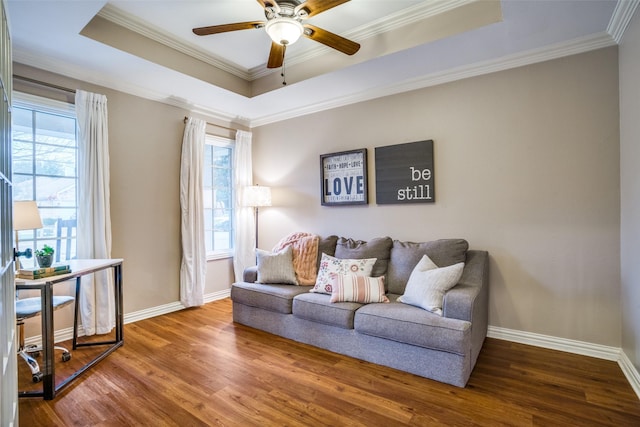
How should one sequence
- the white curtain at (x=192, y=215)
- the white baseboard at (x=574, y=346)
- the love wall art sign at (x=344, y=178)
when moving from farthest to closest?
the white curtain at (x=192, y=215) < the love wall art sign at (x=344, y=178) < the white baseboard at (x=574, y=346)

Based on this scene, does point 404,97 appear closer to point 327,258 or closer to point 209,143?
point 327,258

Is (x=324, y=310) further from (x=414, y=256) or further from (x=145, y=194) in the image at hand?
(x=145, y=194)

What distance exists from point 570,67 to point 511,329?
2288 millimetres

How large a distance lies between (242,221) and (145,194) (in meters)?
1.31

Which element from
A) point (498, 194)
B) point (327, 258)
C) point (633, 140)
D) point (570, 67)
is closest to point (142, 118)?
point (327, 258)

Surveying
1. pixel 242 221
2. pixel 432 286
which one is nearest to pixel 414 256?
pixel 432 286

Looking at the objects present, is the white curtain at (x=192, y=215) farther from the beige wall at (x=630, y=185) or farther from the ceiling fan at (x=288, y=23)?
the beige wall at (x=630, y=185)

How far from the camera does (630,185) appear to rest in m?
2.23

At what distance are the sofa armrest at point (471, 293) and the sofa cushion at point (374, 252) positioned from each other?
733 millimetres

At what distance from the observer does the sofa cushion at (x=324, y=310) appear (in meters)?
2.65

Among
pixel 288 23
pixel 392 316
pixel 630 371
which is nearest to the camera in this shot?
pixel 288 23

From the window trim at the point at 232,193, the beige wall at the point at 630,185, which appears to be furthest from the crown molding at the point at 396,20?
the window trim at the point at 232,193

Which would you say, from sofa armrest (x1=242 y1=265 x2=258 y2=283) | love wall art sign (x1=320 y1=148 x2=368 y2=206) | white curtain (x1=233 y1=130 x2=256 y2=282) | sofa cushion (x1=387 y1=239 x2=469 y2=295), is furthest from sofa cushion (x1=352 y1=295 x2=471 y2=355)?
white curtain (x1=233 y1=130 x2=256 y2=282)

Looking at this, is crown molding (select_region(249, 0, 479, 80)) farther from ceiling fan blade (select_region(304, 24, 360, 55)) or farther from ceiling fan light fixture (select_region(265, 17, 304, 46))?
ceiling fan light fixture (select_region(265, 17, 304, 46))
